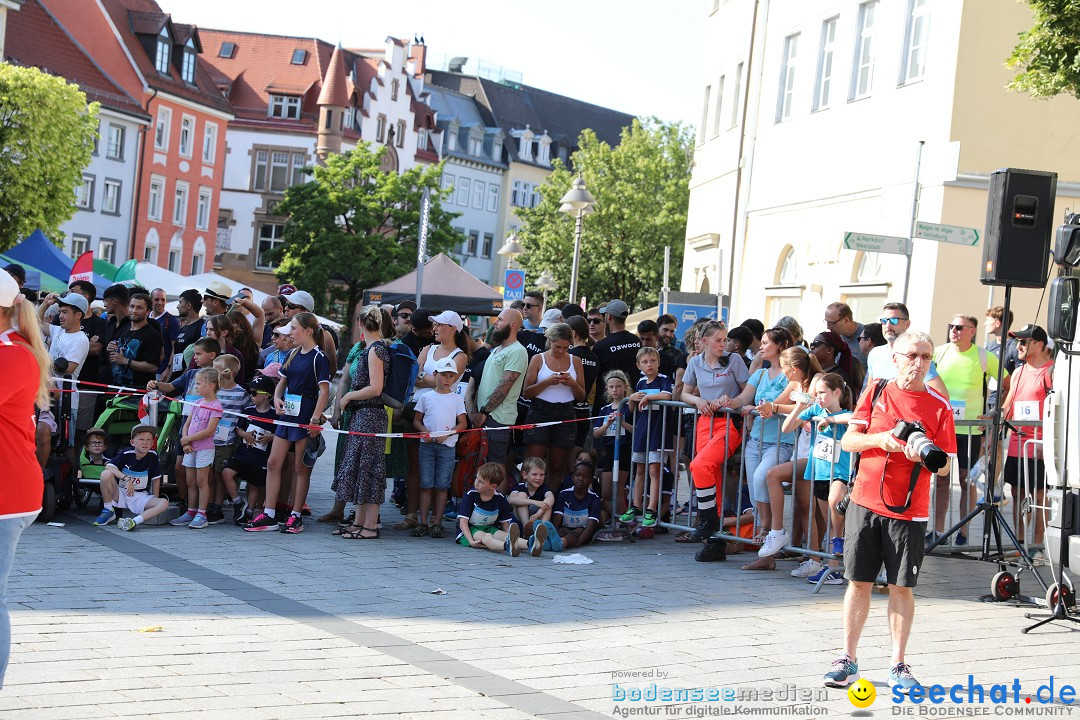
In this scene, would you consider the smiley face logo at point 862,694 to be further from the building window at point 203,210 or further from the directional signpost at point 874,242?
the building window at point 203,210

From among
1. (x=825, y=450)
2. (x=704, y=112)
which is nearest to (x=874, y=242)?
(x=825, y=450)

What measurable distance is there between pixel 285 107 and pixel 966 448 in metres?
70.8

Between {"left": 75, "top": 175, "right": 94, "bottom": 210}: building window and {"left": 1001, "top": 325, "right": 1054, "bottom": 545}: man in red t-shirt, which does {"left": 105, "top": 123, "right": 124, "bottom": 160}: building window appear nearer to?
{"left": 75, "top": 175, "right": 94, "bottom": 210}: building window

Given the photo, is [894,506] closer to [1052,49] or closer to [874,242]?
[874,242]

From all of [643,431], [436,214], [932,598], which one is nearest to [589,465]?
[643,431]

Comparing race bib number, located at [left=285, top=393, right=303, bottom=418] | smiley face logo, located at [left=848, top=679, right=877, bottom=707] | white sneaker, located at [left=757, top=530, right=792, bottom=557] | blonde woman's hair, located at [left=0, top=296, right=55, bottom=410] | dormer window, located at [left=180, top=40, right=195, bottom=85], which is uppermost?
dormer window, located at [left=180, top=40, right=195, bottom=85]

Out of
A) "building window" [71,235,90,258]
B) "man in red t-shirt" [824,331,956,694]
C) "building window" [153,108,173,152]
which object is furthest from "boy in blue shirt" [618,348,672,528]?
"building window" [153,108,173,152]

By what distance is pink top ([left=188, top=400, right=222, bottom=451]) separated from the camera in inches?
472

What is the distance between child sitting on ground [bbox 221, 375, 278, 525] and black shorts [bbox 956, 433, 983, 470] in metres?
5.79

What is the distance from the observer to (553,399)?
12.2 metres

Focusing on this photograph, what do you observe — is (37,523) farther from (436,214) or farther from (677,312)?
(436,214)

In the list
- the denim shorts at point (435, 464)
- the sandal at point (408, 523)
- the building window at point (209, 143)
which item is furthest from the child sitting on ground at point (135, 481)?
the building window at point (209, 143)

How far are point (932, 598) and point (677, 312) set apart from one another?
14627 millimetres

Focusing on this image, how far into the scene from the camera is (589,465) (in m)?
11.8
